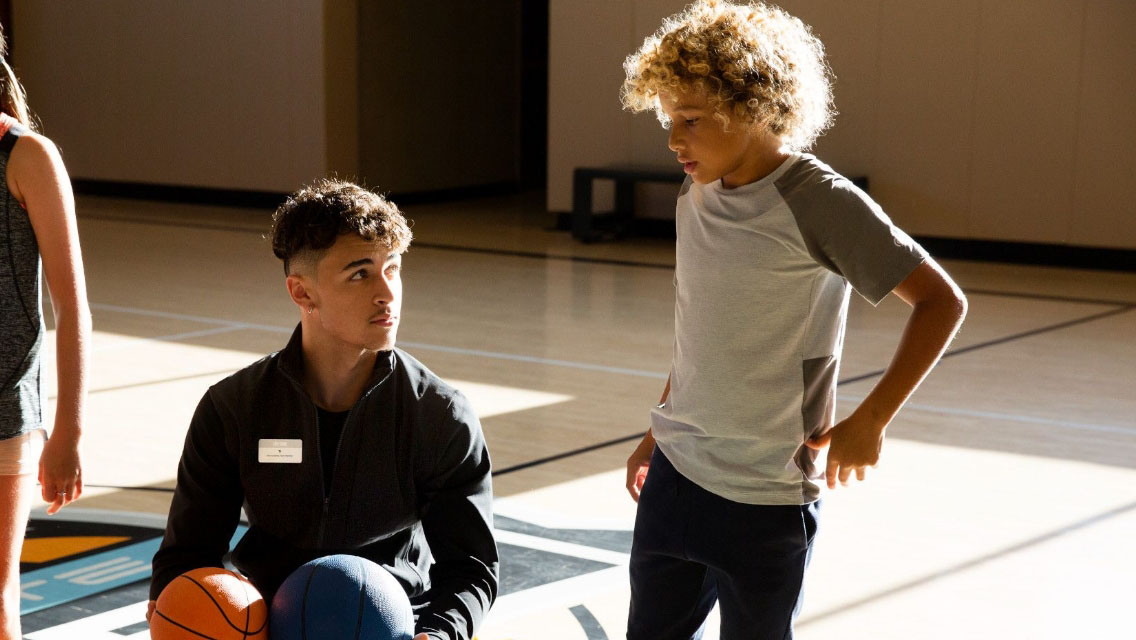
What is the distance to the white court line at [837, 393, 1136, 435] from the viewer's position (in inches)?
208

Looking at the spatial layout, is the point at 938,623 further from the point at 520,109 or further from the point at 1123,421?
the point at 520,109

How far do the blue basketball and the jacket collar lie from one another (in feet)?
0.94

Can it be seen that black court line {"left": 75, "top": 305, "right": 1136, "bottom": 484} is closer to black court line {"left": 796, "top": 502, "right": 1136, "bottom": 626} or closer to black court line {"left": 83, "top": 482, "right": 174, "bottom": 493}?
black court line {"left": 83, "top": 482, "right": 174, "bottom": 493}

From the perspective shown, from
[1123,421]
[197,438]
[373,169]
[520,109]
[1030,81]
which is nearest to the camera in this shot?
[197,438]

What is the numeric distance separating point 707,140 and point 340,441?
28.5 inches

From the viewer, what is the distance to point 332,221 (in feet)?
7.20

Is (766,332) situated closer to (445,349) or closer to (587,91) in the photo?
(445,349)

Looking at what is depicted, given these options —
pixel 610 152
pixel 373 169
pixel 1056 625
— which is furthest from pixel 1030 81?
pixel 1056 625

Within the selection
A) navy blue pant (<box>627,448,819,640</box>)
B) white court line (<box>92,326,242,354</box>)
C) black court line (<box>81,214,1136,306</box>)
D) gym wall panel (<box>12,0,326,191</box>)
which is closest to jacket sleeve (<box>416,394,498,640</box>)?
navy blue pant (<box>627,448,819,640</box>)

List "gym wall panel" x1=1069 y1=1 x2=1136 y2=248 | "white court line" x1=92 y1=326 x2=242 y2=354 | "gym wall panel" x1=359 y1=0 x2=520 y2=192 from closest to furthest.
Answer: "white court line" x1=92 y1=326 x2=242 y2=354, "gym wall panel" x1=1069 y1=1 x2=1136 y2=248, "gym wall panel" x1=359 y1=0 x2=520 y2=192

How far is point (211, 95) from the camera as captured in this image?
13992mm

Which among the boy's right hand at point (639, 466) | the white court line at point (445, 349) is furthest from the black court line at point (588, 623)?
the white court line at point (445, 349)

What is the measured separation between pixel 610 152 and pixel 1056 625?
8.93m

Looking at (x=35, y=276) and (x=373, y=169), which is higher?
(x=35, y=276)
